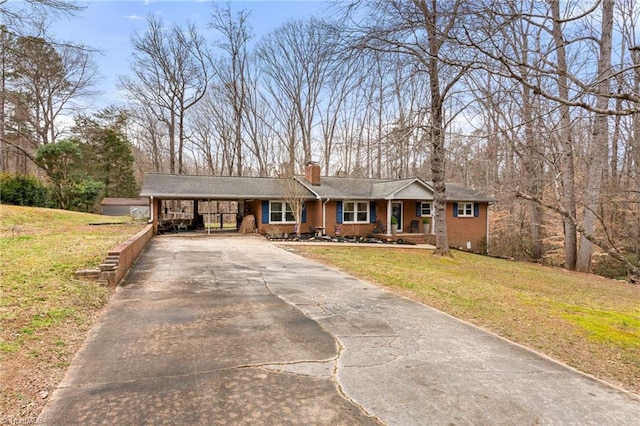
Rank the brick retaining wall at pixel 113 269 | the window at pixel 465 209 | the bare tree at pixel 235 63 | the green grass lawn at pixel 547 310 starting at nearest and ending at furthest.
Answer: the green grass lawn at pixel 547 310
the brick retaining wall at pixel 113 269
the window at pixel 465 209
the bare tree at pixel 235 63

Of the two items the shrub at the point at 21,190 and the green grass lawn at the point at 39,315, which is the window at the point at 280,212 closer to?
the green grass lawn at the point at 39,315

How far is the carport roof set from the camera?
18438 millimetres

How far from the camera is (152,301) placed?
6047 millimetres

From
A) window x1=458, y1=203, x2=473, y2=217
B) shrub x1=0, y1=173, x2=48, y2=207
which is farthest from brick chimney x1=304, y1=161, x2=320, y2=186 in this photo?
shrub x1=0, y1=173, x2=48, y2=207

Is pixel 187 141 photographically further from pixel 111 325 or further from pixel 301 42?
pixel 111 325

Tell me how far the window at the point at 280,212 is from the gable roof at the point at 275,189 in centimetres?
72

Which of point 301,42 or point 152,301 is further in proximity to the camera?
point 301,42

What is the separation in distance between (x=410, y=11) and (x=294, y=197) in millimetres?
14912

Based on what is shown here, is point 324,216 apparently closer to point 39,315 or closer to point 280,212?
point 280,212

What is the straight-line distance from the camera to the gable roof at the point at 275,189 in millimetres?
18969

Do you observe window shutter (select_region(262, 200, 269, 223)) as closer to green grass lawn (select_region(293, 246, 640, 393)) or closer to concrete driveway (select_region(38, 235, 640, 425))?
green grass lawn (select_region(293, 246, 640, 393))

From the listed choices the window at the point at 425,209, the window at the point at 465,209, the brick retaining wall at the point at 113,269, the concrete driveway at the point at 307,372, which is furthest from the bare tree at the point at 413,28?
the window at the point at 465,209

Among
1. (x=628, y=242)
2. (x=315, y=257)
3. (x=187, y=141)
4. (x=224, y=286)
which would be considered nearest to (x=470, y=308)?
(x=224, y=286)

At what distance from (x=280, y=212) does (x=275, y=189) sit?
130 centimetres
